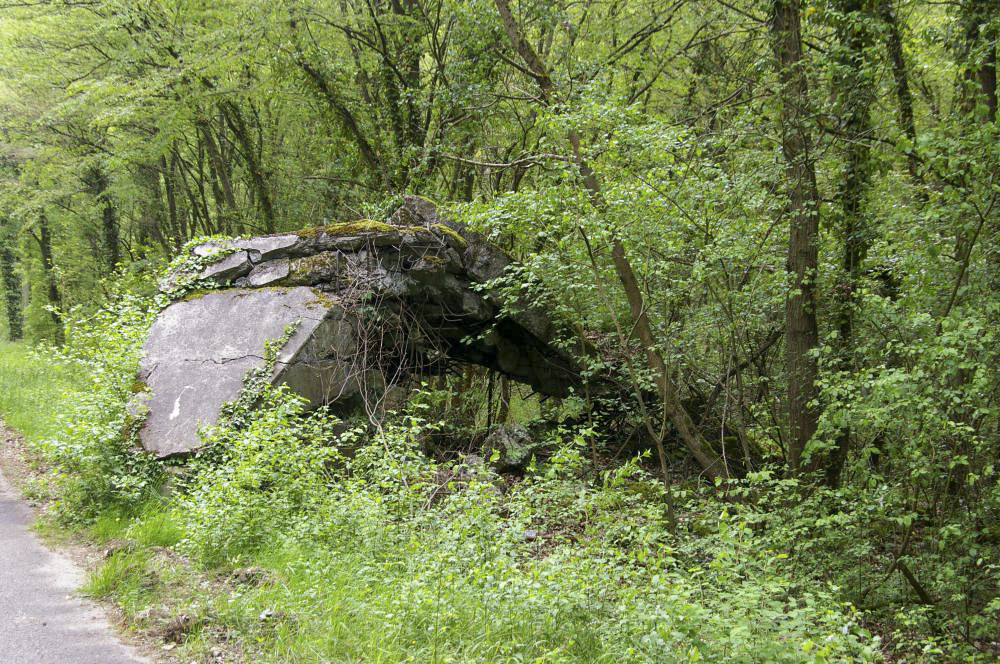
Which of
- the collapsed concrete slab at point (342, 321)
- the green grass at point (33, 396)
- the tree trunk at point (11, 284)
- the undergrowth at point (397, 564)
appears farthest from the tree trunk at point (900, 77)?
the tree trunk at point (11, 284)

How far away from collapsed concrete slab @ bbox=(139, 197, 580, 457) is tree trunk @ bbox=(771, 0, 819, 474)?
362 cm

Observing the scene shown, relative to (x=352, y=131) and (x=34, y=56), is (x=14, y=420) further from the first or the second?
(x=34, y=56)

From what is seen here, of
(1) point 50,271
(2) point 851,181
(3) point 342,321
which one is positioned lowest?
(3) point 342,321

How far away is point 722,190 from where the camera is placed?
21.4 feet

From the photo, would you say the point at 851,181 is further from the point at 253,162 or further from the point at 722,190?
the point at 253,162

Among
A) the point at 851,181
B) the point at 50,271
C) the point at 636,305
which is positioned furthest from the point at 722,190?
the point at 50,271

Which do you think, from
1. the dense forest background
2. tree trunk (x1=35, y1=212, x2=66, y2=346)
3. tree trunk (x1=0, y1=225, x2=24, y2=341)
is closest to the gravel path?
the dense forest background

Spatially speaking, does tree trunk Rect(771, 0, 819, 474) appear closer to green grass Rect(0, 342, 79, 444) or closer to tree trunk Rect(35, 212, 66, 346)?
green grass Rect(0, 342, 79, 444)

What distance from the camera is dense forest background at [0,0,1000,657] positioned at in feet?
17.5

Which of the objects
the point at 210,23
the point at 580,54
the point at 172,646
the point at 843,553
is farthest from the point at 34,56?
the point at 843,553

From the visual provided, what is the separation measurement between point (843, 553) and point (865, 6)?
18.0ft

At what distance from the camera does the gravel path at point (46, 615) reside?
346 centimetres

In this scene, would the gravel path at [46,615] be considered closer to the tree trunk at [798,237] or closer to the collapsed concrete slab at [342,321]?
the collapsed concrete slab at [342,321]

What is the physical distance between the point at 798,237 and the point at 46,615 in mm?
7234
